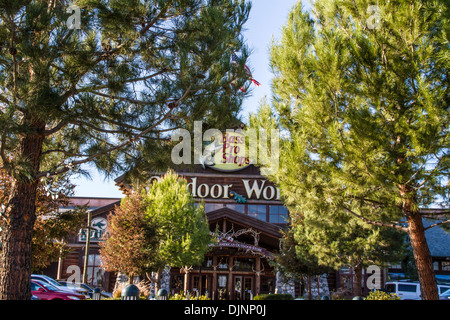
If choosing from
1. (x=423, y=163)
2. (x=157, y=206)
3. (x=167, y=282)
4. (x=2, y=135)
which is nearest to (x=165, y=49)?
(x=2, y=135)

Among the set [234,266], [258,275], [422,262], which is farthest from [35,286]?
[234,266]

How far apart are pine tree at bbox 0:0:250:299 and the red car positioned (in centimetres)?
807

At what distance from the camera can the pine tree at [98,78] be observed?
7715 millimetres

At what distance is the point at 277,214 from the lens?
31.4 m

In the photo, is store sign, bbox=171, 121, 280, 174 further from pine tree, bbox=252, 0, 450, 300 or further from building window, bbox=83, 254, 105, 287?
building window, bbox=83, 254, 105, 287

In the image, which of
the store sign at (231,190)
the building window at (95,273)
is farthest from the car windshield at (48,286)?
the store sign at (231,190)

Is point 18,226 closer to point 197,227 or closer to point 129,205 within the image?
point 129,205

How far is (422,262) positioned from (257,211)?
22.8 m

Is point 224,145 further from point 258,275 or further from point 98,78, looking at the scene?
point 258,275

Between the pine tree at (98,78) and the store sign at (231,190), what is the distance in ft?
70.6

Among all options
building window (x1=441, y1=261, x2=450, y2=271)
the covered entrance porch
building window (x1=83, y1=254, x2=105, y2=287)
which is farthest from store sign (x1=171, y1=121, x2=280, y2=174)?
building window (x1=441, y1=261, x2=450, y2=271)

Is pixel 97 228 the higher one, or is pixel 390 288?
pixel 97 228

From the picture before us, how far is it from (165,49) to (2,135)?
4.03 metres

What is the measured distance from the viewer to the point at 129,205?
18.9m
